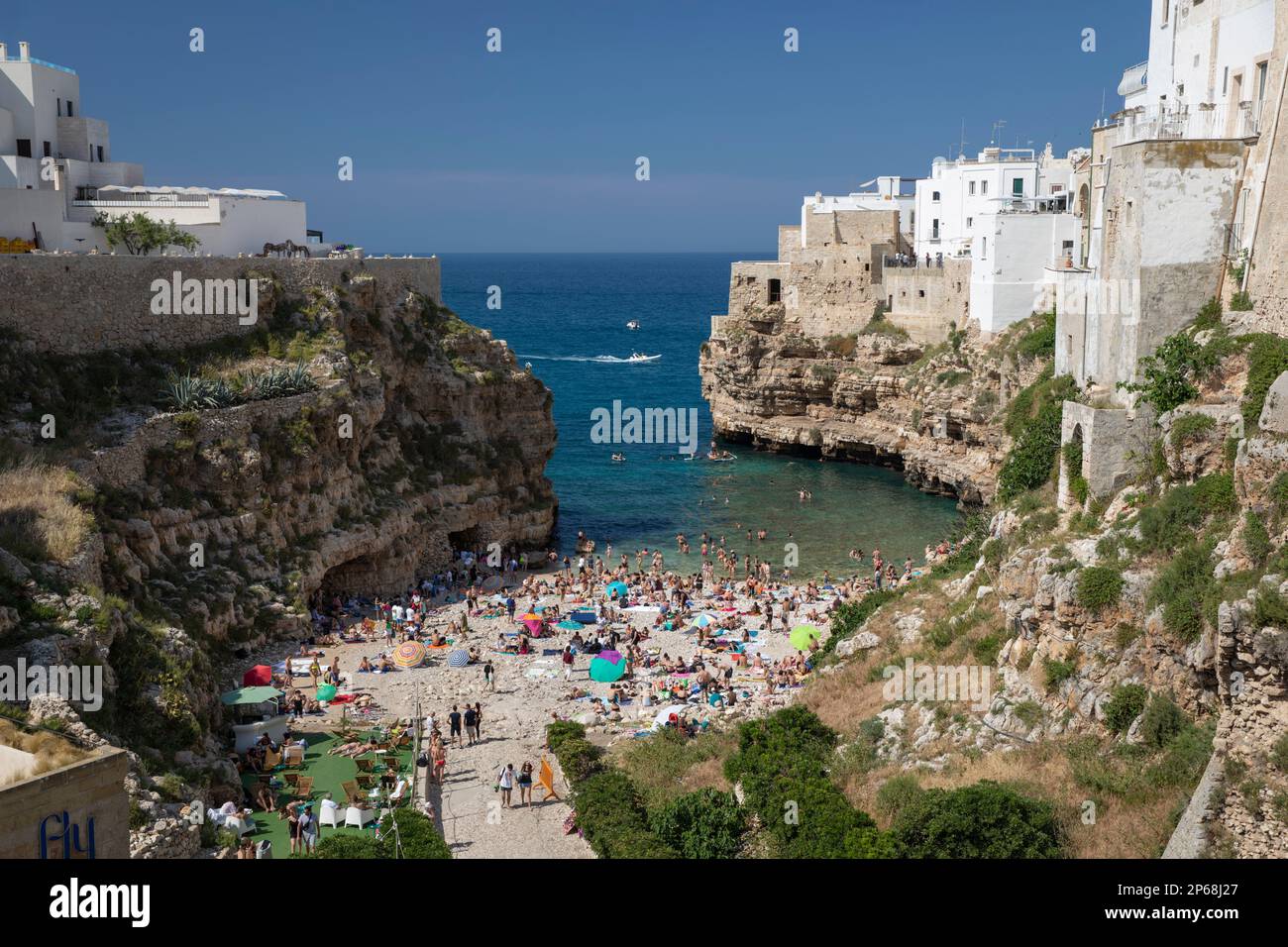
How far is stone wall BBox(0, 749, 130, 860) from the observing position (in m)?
→ 7.68

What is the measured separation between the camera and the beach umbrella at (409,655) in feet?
81.6

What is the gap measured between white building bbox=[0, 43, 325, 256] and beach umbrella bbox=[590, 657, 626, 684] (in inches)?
751

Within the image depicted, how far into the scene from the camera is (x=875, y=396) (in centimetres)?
4994

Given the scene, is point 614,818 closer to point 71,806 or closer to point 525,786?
point 525,786

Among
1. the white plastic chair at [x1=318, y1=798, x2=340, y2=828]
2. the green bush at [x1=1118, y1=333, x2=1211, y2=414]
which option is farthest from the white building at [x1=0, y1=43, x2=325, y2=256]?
the green bush at [x1=1118, y1=333, x2=1211, y2=414]

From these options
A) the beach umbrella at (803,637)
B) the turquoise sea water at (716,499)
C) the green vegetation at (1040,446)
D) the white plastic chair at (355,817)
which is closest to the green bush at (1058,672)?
the green vegetation at (1040,446)

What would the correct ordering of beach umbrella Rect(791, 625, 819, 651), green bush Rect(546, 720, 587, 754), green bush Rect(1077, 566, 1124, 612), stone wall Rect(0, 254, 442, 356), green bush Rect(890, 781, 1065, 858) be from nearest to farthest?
green bush Rect(890, 781, 1065, 858), green bush Rect(1077, 566, 1124, 612), green bush Rect(546, 720, 587, 754), beach umbrella Rect(791, 625, 819, 651), stone wall Rect(0, 254, 442, 356)

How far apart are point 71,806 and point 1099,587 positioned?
43.2 feet

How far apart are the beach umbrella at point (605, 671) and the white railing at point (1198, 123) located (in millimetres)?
13974

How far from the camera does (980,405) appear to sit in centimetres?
4269

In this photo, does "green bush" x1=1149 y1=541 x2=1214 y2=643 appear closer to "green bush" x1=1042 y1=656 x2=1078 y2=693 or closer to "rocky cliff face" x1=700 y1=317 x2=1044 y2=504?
"green bush" x1=1042 y1=656 x2=1078 y2=693

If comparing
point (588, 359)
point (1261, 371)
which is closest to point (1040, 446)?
point (1261, 371)

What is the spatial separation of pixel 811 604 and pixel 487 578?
8765 mm

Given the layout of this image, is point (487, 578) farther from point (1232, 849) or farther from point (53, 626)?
point (1232, 849)
